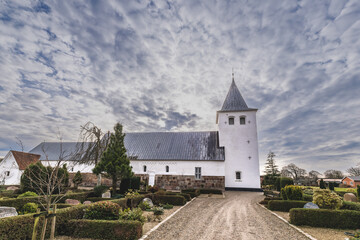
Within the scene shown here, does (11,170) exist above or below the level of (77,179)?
above

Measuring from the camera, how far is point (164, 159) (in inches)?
920

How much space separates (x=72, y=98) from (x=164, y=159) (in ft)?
43.3

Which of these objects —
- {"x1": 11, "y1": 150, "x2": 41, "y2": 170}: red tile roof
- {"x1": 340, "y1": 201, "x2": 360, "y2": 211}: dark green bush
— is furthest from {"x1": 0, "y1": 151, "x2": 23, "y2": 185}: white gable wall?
{"x1": 340, "y1": 201, "x2": 360, "y2": 211}: dark green bush

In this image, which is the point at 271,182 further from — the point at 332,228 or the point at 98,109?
the point at 98,109

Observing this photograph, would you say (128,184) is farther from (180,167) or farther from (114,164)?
(180,167)

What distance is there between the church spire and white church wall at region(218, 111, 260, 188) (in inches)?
25.3

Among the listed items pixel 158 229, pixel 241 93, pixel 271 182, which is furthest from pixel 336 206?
pixel 271 182

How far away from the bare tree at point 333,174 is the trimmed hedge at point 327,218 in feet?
196

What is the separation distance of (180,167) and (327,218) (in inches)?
638

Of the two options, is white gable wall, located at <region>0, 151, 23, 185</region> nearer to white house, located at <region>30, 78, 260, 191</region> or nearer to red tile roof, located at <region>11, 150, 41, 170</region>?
red tile roof, located at <region>11, 150, 41, 170</region>

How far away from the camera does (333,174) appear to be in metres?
55.1

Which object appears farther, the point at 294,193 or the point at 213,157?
the point at 213,157

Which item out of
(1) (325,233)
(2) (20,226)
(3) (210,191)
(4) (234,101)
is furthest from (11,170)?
(1) (325,233)

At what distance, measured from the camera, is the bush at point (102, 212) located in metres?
7.02
